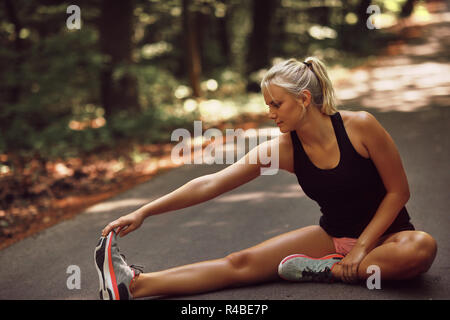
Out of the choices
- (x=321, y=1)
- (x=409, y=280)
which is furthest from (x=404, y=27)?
(x=409, y=280)

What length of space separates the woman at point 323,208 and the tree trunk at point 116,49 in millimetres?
8200

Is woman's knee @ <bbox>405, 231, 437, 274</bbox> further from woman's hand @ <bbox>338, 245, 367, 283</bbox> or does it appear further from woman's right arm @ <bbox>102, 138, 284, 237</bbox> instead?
woman's right arm @ <bbox>102, 138, 284, 237</bbox>

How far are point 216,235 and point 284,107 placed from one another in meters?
2.11

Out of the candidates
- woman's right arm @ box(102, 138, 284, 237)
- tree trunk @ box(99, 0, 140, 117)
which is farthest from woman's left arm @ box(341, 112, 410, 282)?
tree trunk @ box(99, 0, 140, 117)

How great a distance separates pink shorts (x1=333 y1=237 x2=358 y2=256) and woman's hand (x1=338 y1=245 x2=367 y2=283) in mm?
89

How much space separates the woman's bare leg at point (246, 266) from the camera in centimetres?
335

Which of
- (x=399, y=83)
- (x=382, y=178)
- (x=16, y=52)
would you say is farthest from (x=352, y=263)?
(x=399, y=83)

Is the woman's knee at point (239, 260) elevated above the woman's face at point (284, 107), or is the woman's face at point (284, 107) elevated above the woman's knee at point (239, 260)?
the woman's face at point (284, 107)

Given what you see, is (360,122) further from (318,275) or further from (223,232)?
(223,232)

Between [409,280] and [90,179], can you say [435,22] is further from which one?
[409,280]

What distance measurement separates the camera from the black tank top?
320 centimetres

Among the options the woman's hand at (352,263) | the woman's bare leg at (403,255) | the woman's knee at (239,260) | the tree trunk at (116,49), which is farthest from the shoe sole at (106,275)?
the tree trunk at (116,49)

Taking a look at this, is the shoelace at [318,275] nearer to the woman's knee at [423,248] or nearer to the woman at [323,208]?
the woman at [323,208]

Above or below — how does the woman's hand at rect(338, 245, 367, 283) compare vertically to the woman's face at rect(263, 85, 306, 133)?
below
